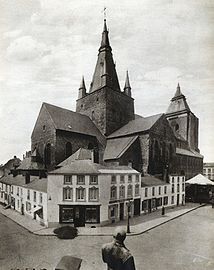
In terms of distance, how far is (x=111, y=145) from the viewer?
8859 mm

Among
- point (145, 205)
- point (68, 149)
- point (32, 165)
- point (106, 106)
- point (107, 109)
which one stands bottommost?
point (145, 205)

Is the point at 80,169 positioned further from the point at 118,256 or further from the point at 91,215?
the point at 118,256

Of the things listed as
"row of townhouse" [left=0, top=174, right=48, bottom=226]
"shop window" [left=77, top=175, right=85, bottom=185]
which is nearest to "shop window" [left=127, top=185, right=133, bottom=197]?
"shop window" [left=77, top=175, right=85, bottom=185]

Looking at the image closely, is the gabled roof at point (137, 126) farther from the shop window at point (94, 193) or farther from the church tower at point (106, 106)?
the shop window at point (94, 193)

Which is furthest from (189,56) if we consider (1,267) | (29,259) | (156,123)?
(156,123)

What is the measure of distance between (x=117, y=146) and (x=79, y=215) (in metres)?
4.59

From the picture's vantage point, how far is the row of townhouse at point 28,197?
14.6 ft

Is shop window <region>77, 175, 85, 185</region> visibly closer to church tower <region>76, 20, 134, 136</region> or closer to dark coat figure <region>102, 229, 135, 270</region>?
dark coat figure <region>102, 229, 135, 270</region>

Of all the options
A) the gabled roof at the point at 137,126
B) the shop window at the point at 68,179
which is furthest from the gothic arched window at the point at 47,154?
the shop window at the point at 68,179

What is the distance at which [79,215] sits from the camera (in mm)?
4102

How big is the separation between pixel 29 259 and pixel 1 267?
0.38 metres

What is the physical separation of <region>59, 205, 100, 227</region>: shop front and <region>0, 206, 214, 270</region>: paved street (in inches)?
16.4

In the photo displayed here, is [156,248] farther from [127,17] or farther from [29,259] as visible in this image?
[127,17]

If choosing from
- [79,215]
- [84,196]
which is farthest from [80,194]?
[79,215]
